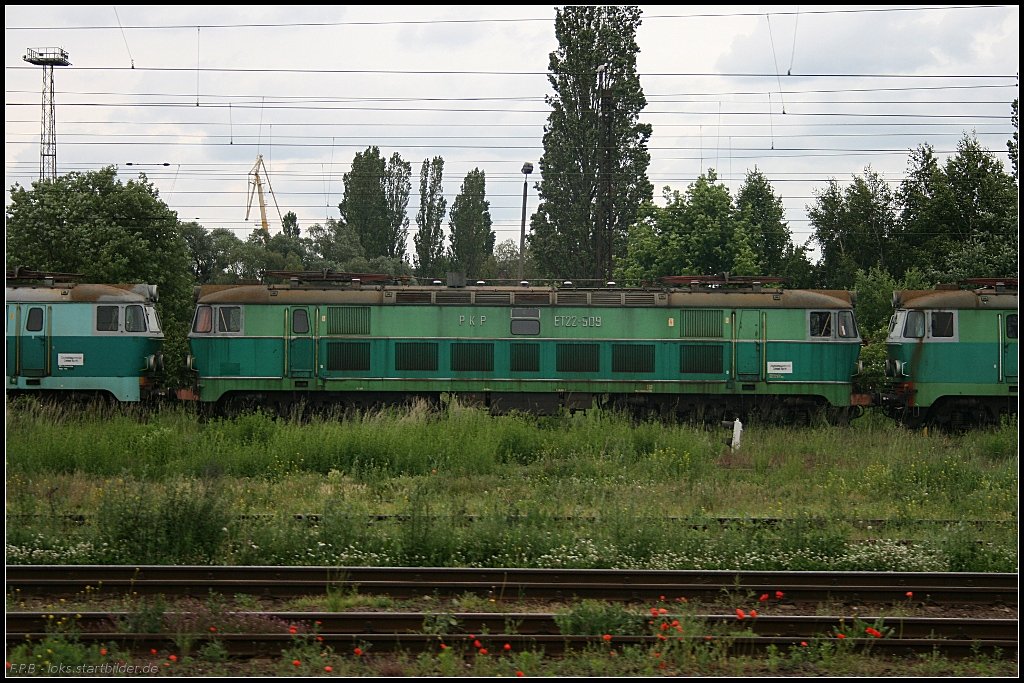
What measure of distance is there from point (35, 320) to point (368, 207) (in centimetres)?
4715

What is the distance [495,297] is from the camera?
23.0m

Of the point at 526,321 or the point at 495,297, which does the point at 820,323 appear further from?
the point at 495,297

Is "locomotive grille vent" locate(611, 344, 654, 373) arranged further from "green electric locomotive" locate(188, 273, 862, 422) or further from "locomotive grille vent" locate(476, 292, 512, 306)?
"locomotive grille vent" locate(476, 292, 512, 306)

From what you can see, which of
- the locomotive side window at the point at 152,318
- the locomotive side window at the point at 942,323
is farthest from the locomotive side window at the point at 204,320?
the locomotive side window at the point at 942,323

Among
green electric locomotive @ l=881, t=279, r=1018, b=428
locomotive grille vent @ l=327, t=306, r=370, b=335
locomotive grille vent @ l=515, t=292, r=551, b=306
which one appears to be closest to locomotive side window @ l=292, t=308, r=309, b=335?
locomotive grille vent @ l=327, t=306, r=370, b=335

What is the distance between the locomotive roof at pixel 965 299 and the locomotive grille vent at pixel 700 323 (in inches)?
181

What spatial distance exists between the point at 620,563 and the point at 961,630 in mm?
3789

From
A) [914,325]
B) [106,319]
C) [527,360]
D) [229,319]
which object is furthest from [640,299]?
[106,319]

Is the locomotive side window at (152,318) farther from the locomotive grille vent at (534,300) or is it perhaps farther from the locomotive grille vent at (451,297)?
the locomotive grille vent at (534,300)

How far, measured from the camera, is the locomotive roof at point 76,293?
72.7 ft

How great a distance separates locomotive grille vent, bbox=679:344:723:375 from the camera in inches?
906

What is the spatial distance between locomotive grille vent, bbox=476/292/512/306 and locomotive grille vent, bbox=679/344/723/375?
4.47 meters

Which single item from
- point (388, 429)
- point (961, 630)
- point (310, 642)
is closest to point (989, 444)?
point (961, 630)

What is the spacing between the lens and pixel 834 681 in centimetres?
796
